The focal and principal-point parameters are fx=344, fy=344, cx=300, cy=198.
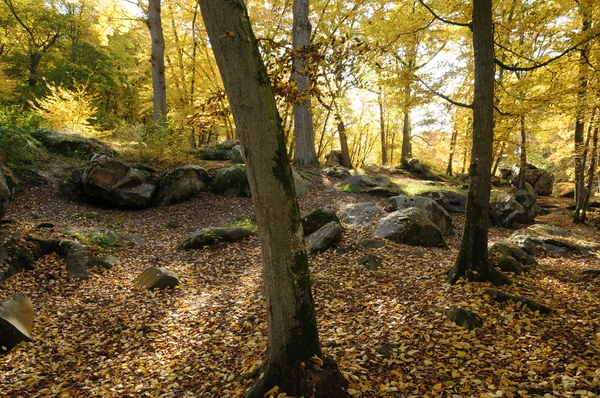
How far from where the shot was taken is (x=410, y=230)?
772 cm

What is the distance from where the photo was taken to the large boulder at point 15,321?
4285 mm

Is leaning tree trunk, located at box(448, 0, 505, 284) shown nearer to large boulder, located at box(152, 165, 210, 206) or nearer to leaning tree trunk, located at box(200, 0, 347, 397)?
leaning tree trunk, located at box(200, 0, 347, 397)

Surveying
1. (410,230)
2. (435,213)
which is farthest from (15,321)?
(435,213)

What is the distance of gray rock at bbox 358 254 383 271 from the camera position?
249 inches

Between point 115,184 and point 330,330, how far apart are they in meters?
8.34

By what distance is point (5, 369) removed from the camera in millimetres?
3963

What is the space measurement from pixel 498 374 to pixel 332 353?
165cm

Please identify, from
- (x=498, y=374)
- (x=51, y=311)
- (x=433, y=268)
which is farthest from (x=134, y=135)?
(x=498, y=374)

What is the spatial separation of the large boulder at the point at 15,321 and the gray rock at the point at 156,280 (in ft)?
5.23

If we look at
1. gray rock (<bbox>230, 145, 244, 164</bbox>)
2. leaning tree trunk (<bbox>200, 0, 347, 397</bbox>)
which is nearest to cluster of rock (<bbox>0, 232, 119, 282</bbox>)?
leaning tree trunk (<bbox>200, 0, 347, 397</bbox>)

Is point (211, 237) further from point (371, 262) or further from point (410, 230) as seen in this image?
point (410, 230)

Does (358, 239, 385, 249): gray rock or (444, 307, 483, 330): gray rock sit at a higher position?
(358, 239, 385, 249): gray rock

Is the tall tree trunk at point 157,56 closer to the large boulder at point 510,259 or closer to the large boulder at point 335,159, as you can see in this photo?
the large boulder at point 335,159

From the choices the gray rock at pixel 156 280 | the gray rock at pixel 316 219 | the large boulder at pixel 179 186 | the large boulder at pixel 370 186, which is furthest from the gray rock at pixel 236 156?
the gray rock at pixel 156 280
